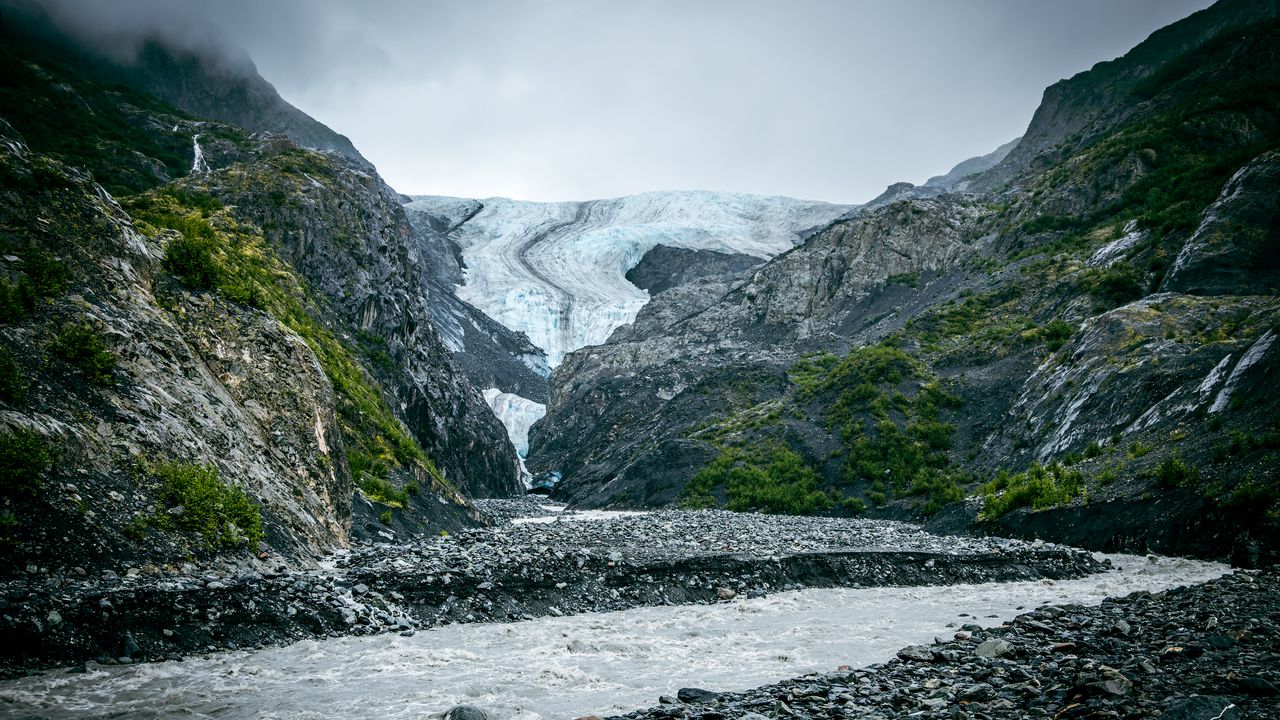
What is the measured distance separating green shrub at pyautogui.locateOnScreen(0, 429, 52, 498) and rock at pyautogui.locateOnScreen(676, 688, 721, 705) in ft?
26.8

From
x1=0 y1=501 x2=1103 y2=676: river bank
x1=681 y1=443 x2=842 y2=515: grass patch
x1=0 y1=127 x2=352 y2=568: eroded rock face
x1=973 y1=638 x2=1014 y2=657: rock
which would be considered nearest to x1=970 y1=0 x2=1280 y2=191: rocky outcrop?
x1=681 y1=443 x2=842 y2=515: grass patch

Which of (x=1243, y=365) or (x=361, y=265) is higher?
(x=361, y=265)

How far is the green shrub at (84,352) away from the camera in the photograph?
9594 mm

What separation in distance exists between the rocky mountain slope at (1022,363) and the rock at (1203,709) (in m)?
11.3

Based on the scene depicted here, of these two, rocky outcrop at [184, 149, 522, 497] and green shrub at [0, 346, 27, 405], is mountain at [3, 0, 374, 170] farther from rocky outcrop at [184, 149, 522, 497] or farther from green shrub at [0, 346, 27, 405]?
green shrub at [0, 346, 27, 405]

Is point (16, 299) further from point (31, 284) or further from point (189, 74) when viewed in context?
point (189, 74)

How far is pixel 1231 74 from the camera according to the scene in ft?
150

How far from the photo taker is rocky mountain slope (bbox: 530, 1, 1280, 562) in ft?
57.2

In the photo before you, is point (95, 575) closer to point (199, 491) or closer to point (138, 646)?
point (138, 646)

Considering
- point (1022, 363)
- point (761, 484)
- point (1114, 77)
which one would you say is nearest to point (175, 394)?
point (761, 484)

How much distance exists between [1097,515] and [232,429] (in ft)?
69.6

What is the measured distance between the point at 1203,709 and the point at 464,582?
9.89 m

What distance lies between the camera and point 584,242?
366 ft

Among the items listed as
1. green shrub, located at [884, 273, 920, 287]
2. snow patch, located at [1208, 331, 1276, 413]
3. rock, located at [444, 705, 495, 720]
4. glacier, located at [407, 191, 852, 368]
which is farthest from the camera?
glacier, located at [407, 191, 852, 368]
